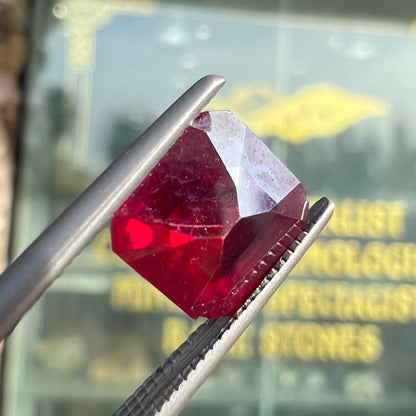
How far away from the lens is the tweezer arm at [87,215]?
401mm

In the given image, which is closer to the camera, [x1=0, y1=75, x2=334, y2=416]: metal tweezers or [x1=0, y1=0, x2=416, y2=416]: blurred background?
[x1=0, y1=75, x2=334, y2=416]: metal tweezers

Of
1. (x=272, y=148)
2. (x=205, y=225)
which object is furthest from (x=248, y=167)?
(x=272, y=148)

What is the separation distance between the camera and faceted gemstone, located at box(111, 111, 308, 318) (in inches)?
18.2

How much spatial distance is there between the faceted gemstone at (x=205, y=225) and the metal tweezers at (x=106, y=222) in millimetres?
12

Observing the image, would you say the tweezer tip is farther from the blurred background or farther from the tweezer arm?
the blurred background

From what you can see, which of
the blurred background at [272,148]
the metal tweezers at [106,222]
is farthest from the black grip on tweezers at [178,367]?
the blurred background at [272,148]

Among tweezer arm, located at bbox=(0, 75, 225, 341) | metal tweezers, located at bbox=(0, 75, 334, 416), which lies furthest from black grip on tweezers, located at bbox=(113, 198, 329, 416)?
tweezer arm, located at bbox=(0, 75, 225, 341)

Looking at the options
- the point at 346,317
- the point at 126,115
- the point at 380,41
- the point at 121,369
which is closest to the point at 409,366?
the point at 346,317

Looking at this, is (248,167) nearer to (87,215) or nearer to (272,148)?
(87,215)

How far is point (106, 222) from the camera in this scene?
1.46 ft

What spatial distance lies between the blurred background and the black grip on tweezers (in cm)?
159

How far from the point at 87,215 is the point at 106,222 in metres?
0.02

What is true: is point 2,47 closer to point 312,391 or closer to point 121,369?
point 121,369

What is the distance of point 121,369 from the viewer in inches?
81.3
